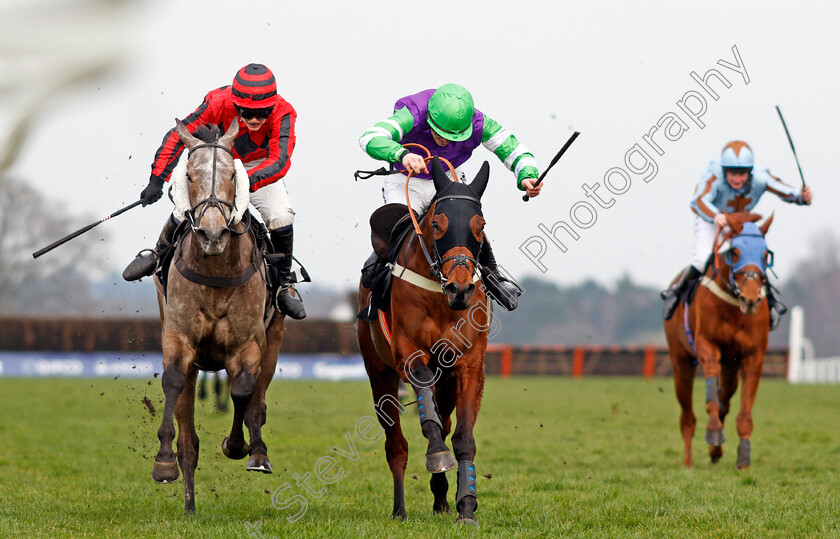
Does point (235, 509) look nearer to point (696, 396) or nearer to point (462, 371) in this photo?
point (462, 371)

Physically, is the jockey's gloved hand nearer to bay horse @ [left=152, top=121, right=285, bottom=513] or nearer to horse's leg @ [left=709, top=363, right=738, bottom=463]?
bay horse @ [left=152, top=121, right=285, bottom=513]

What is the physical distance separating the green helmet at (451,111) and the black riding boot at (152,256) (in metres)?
1.95

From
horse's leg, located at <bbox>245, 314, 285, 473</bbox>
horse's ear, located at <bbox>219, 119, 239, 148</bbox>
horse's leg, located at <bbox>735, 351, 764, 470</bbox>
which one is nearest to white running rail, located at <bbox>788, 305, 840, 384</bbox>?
horse's leg, located at <bbox>735, 351, 764, 470</bbox>

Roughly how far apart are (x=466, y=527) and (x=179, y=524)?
1648 mm

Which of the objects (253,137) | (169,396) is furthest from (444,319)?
(253,137)

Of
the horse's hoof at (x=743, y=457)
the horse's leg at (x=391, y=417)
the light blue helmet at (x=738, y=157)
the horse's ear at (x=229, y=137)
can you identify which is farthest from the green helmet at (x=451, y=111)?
the light blue helmet at (x=738, y=157)

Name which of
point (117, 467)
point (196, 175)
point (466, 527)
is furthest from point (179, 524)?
point (117, 467)

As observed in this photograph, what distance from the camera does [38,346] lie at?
95.7ft

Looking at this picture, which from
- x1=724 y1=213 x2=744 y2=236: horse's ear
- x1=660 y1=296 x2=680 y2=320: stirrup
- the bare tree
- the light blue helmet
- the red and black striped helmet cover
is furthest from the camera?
the bare tree

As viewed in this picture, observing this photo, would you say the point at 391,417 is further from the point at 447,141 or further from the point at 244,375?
the point at 447,141

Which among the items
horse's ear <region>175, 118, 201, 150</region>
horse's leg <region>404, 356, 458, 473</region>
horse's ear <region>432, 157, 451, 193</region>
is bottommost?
horse's leg <region>404, 356, 458, 473</region>

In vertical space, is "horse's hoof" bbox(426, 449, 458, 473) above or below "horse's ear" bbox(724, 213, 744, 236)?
below

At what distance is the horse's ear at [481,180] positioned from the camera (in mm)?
6066

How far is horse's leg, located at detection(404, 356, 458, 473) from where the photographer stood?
5.77m
